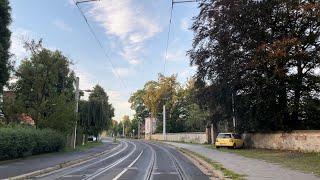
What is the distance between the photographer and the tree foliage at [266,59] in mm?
29375

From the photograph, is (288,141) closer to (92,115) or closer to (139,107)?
(92,115)

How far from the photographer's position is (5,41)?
1286 inches

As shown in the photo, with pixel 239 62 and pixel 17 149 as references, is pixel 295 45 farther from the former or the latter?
pixel 17 149

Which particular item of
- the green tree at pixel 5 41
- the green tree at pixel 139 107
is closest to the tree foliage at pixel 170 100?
the green tree at pixel 139 107

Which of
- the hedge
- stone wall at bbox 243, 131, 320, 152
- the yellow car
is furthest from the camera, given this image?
the yellow car

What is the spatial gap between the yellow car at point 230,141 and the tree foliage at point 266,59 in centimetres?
195

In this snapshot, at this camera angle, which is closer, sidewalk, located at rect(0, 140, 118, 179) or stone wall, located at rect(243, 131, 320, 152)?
sidewalk, located at rect(0, 140, 118, 179)

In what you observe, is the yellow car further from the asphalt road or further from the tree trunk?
the asphalt road

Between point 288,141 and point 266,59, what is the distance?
21.2 ft

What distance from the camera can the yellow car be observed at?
121 ft

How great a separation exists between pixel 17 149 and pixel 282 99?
20583 millimetres

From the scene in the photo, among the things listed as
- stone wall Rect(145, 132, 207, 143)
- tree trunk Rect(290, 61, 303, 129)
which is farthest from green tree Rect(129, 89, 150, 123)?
tree trunk Rect(290, 61, 303, 129)

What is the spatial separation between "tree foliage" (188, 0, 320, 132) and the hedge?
48.7 ft

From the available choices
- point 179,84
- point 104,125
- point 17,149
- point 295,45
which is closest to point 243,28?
point 295,45
